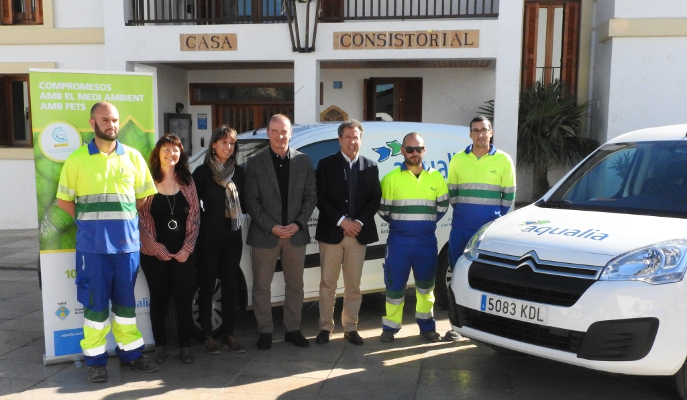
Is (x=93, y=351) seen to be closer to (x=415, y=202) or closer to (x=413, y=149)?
(x=415, y=202)

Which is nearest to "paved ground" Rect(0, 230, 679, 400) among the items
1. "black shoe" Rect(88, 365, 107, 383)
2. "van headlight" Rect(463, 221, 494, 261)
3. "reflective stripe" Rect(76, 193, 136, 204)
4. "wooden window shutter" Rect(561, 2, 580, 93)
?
"black shoe" Rect(88, 365, 107, 383)

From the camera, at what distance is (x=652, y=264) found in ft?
12.1

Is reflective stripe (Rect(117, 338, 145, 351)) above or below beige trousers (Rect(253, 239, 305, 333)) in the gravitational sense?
below

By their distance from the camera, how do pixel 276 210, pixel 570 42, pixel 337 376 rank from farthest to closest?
pixel 570 42
pixel 276 210
pixel 337 376

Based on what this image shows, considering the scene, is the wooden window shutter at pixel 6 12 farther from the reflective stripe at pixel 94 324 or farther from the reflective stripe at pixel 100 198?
the reflective stripe at pixel 94 324

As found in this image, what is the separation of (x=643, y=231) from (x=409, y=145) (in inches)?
75.7

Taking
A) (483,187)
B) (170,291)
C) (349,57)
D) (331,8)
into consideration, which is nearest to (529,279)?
(483,187)

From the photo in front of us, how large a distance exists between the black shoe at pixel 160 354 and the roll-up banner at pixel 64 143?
0.36 m

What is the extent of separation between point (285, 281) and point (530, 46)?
8959 millimetres

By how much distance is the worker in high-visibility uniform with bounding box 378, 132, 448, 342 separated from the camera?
5215 millimetres

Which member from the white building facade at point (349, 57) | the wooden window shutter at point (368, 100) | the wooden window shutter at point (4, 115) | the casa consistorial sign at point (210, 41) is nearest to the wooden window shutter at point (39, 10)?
the white building facade at point (349, 57)

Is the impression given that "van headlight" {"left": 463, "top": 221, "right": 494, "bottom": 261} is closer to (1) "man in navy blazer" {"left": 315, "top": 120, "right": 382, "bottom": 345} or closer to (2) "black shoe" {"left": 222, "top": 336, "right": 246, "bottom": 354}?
(1) "man in navy blazer" {"left": 315, "top": 120, "right": 382, "bottom": 345}

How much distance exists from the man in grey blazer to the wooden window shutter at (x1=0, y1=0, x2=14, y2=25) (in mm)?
8663

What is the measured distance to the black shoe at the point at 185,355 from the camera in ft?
16.0
